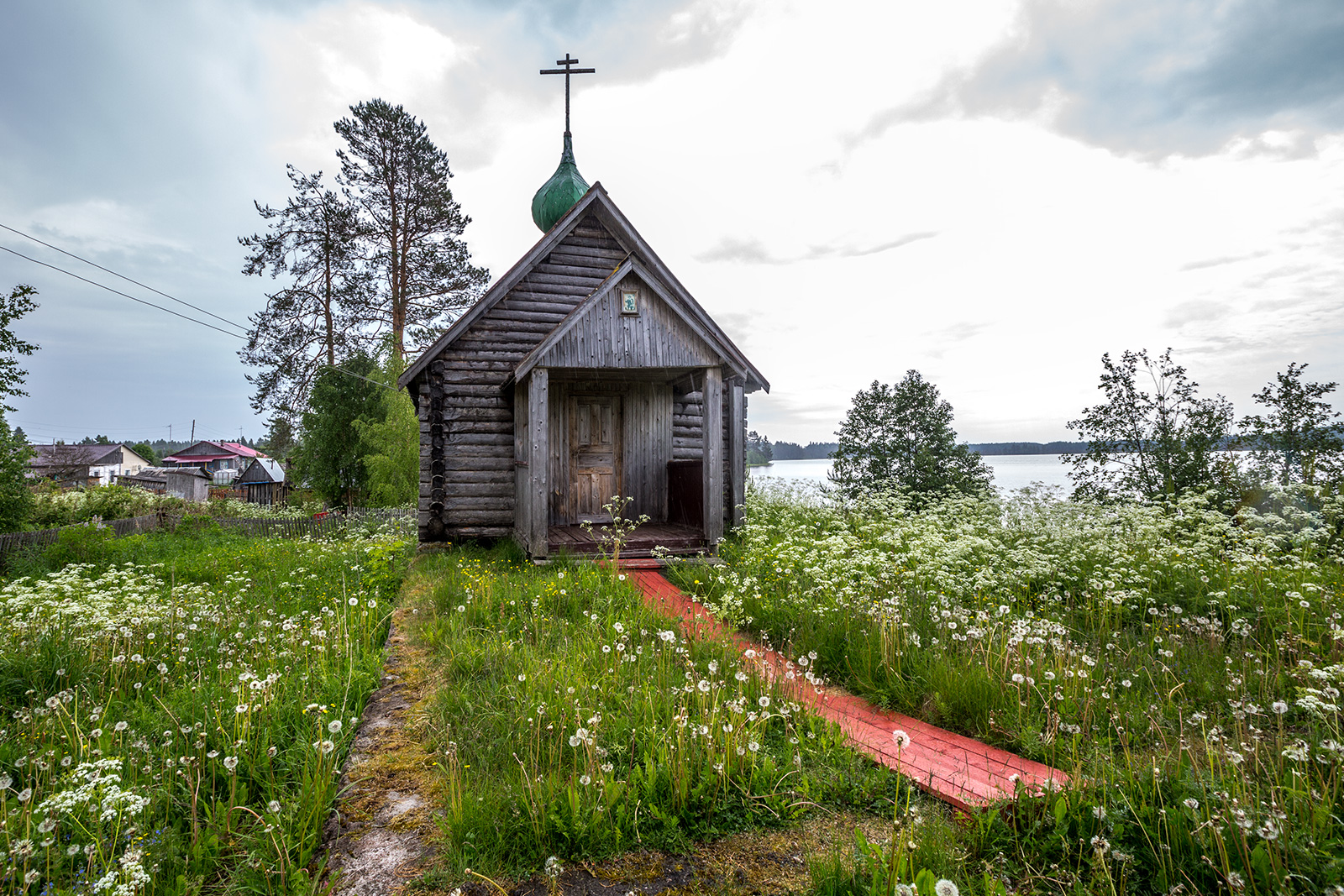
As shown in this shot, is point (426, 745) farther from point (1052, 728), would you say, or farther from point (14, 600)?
point (14, 600)

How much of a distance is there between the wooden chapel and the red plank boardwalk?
5015 millimetres

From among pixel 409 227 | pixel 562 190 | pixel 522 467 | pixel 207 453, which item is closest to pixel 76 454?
pixel 409 227

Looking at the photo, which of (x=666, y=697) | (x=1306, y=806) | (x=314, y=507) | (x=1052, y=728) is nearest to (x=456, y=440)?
(x=666, y=697)

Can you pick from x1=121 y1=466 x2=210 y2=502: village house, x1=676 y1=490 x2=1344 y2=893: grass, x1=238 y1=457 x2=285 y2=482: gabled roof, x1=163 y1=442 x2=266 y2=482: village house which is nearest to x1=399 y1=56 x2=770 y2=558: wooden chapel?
x1=676 y1=490 x2=1344 y2=893: grass

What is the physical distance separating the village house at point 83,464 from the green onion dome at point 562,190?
12198 millimetres

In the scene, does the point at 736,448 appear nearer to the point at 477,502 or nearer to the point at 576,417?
the point at 576,417

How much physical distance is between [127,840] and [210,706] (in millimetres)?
1226

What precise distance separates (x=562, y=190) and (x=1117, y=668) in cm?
1336

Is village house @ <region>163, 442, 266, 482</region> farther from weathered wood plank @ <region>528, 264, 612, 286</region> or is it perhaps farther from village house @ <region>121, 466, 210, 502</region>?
weathered wood plank @ <region>528, 264, 612, 286</region>

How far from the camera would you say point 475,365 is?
10492mm

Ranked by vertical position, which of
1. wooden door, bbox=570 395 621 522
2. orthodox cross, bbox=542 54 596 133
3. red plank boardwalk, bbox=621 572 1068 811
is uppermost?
orthodox cross, bbox=542 54 596 133

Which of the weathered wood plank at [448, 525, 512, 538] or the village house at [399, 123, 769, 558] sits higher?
the village house at [399, 123, 769, 558]

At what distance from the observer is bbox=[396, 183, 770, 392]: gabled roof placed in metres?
9.78

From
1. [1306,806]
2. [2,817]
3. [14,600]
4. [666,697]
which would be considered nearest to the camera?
[1306,806]
